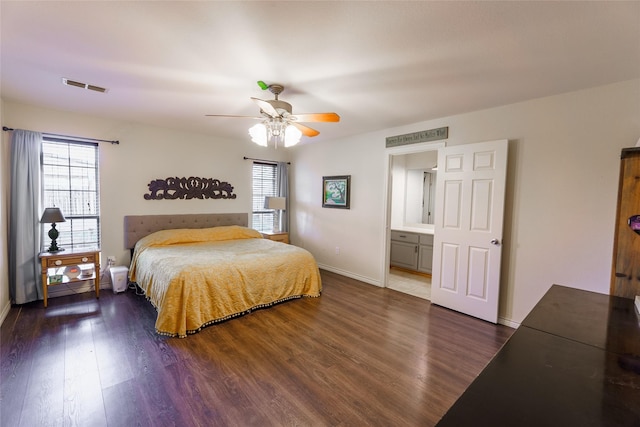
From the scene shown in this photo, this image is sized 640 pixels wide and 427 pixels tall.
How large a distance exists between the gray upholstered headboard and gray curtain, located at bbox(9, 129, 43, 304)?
0.97m

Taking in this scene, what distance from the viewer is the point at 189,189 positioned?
470 cm

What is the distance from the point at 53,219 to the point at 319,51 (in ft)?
12.1

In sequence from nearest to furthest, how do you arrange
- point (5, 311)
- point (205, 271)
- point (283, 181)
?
1. point (205, 271)
2. point (5, 311)
3. point (283, 181)

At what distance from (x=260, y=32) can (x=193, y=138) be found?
11.3 feet

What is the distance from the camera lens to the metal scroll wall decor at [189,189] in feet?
14.4

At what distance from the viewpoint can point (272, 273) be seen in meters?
3.45

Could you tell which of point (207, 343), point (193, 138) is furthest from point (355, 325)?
point (193, 138)

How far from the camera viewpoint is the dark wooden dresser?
2.48 ft

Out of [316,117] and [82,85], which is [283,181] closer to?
[316,117]

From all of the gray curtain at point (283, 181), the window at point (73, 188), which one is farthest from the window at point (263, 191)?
the window at point (73, 188)

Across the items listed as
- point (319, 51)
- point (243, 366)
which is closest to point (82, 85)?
point (319, 51)

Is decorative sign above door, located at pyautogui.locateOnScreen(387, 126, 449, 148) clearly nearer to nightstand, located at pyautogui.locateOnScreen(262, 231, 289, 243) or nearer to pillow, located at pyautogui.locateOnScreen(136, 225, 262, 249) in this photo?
nightstand, located at pyautogui.locateOnScreen(262, 231, 289, 243)

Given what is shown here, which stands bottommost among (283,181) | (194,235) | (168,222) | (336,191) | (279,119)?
(194,235)

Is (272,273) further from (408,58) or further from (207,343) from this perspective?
(408,58)
